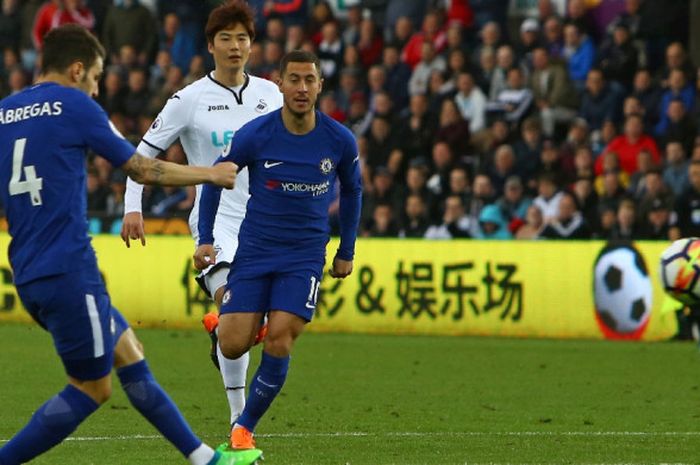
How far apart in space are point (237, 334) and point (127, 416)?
2517mm

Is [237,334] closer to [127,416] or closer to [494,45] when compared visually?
[127,416]

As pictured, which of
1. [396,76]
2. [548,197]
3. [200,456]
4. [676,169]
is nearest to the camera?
[200,456]

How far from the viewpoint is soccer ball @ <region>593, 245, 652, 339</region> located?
63.0 ft

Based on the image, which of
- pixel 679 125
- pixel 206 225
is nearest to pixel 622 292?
pixel 679 125

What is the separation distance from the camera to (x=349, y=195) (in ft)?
33.9

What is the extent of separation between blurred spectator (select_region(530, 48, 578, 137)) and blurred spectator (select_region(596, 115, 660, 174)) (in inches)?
47.9

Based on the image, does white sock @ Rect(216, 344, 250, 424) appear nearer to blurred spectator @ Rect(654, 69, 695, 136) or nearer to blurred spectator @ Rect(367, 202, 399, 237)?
blurred spectator @ Rect(367, 202, 399, 237)

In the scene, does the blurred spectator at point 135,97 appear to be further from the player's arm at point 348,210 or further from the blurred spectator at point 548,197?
the player's arm at point 348,210

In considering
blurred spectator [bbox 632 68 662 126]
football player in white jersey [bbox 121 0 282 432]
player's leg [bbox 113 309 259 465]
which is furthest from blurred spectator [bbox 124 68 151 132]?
player's leg [bbox 113 309 259 465]

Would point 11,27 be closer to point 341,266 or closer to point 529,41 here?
point 529,41

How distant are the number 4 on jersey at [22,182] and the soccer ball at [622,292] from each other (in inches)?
481

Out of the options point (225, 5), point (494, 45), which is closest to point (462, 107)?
Answer: point (494, 45)

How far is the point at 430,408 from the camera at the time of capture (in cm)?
1290

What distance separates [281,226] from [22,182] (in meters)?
2.39
